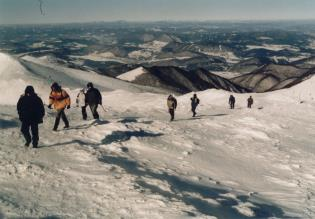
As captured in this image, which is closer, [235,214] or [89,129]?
[235,214]

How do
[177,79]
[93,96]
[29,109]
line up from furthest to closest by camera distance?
1. [177,79]
2. [93,96]
3. [29,109]

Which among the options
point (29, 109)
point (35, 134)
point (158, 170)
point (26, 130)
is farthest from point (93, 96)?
point (158, 170)

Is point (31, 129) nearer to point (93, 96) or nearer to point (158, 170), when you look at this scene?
point (158, 170)

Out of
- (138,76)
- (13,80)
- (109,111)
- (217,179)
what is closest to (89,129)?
(217,179)

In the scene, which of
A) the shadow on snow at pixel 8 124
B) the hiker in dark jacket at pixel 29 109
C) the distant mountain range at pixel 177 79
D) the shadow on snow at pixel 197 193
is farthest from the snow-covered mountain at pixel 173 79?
the shadow on snow at pixel 197 193

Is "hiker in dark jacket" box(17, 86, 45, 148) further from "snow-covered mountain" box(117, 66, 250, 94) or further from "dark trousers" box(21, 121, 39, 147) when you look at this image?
"snow-covered mountain" box(117, 66, 250, 94)

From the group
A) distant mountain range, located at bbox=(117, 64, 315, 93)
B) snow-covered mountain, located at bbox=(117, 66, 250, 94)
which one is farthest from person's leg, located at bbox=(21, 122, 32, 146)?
snow-covered mountain, located at bbox=(117, 66, 250, 94)

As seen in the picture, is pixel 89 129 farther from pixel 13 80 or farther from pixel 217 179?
pixel 13 80

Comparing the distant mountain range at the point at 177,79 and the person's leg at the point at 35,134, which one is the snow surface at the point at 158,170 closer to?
the person's leg at the point at 35,134
